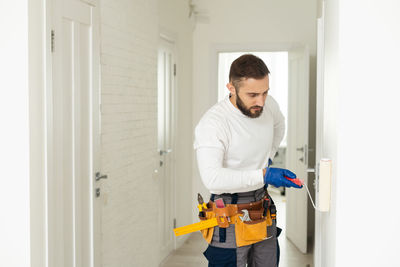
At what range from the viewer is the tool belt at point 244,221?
2307 mm

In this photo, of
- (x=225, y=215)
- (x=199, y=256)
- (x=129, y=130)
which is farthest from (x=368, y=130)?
(x=199, y=256)

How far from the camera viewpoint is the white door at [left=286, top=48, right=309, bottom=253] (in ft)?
16.1

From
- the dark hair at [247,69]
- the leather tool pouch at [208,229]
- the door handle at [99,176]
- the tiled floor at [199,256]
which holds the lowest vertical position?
the tiled floor at [199,256]

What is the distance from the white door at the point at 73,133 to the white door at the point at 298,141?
2.62 m

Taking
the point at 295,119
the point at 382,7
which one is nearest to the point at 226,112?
the point at 382,7

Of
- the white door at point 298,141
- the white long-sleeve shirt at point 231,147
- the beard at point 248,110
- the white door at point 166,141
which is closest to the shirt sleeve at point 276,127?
the white long-sleeve shirt at point 231,147

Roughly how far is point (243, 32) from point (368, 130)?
4.46 metres

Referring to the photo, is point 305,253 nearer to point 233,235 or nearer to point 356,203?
point 233,235

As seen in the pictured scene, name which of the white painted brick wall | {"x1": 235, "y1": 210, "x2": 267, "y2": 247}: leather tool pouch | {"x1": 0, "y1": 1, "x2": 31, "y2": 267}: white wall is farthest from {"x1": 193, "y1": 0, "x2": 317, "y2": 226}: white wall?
{"x1": 0, "y1": 1, "x2": 31, "y2": 267}: white wall

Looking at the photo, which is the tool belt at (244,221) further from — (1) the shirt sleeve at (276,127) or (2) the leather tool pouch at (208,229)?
(1) the shirt sleeve at (276,127)

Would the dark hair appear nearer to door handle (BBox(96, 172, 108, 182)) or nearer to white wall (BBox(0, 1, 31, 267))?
white wall (BBox(0, 1, 31, 267))

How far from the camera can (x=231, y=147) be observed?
7.73ft

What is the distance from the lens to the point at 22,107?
82.5 inches

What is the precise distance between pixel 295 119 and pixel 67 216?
3.27 metres
